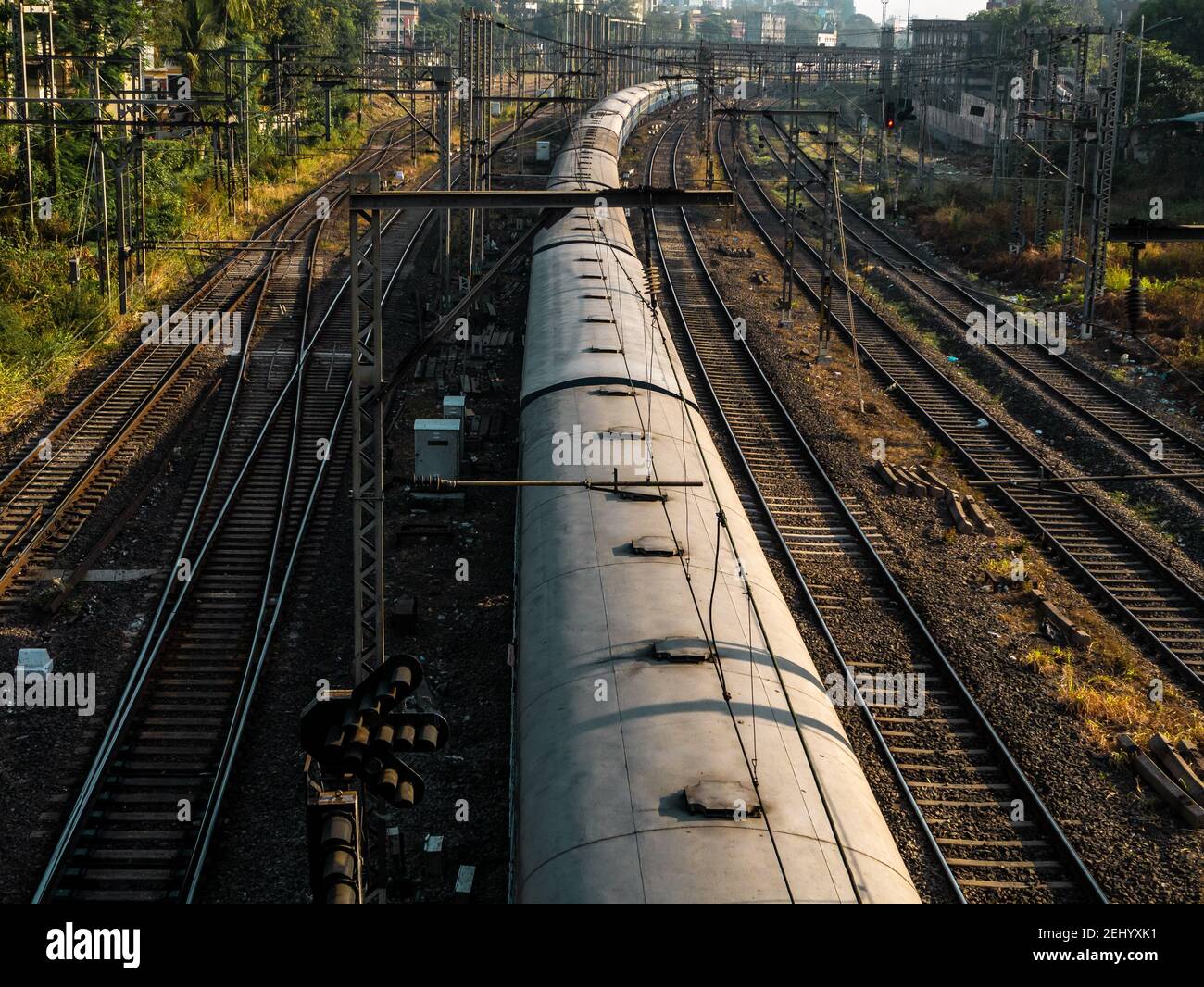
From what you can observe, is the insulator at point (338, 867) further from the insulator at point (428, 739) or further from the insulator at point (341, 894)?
the insulator at point (428, 739)

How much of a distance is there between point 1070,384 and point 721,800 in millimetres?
19642

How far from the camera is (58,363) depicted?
76.2 feet

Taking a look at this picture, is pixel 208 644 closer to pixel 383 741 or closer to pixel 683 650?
pixel 683 650

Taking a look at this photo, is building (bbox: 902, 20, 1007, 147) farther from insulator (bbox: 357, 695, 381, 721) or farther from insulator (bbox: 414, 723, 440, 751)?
insulator (bbox: 357, 695, 381, 721)

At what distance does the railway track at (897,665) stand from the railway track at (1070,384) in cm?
552

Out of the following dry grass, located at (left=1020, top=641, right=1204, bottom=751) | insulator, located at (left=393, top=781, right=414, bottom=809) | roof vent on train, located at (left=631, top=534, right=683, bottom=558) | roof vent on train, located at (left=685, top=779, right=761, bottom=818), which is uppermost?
roof vent on train, located at (left=631, top=534, right=683, bottom=558)

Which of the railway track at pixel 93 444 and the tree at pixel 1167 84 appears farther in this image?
the tree at pixel 1167 84

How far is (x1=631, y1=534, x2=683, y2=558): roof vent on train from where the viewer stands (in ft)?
34.7

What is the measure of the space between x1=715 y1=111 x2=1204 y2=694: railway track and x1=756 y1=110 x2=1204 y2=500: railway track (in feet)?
5.88

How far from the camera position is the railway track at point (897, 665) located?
10484 mm

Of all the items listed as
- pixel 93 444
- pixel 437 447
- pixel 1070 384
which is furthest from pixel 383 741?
pixel 1070 384

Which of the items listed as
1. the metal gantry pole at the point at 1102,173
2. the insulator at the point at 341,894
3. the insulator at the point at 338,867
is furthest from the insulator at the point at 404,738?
the metal gantry pole at the point at 1102,173

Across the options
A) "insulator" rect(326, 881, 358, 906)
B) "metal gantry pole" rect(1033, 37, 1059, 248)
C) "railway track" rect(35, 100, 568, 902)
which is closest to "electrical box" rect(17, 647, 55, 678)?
"railway track" rect(35, 100, 568, 902)
